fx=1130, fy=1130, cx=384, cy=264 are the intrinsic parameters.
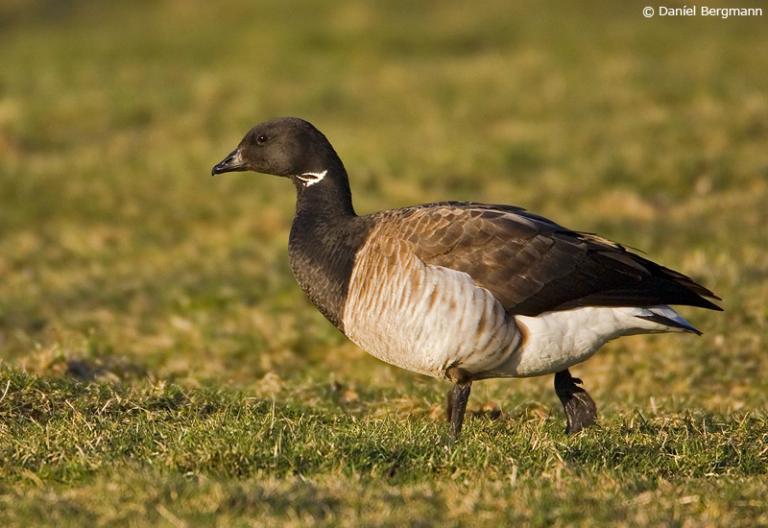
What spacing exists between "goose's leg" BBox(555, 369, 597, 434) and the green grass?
0.36 feet

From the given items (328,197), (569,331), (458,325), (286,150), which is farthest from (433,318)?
(286,150)

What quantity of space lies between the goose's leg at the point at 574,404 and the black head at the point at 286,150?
2138mm

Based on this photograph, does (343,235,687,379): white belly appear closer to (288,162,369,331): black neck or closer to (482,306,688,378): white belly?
(482,306,688,378): white belly

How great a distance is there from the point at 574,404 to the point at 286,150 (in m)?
2.61

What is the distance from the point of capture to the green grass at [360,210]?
547 centimetres

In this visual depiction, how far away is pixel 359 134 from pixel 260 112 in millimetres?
2391

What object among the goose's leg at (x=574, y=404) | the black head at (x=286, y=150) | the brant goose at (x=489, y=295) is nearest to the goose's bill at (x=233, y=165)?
the black head at (x=286, y=150)

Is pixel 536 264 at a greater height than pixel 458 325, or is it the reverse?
pixel 536 264

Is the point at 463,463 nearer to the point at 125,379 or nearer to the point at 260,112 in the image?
the point at 125,379

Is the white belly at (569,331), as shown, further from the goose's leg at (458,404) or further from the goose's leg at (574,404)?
the goose's leg at (574,404)

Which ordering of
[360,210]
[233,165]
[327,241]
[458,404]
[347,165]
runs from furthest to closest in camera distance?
[347,165], [360,210], [233,165], [327,241], [458,404]

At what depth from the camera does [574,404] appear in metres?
7.05

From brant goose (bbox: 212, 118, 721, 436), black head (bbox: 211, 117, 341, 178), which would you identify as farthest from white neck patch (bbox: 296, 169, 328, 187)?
brant goose (bbox: 212, 118, 721, 436)

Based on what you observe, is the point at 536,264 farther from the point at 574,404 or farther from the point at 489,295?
the point at 574,404
